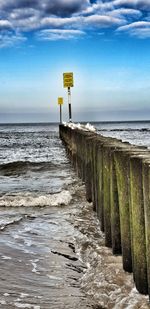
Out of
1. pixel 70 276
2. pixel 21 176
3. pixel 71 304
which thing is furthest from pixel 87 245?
pixel 21 176

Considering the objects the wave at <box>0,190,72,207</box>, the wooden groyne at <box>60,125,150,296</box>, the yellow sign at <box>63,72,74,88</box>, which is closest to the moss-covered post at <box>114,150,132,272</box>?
the wooden groyne at <box>60,125,150,296</box>

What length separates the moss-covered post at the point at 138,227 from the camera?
3686 mm

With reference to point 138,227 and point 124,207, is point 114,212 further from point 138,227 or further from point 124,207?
point 138,227

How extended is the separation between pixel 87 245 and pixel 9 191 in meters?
5.84

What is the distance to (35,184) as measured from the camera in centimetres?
1260

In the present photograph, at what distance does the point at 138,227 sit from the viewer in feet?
12.4

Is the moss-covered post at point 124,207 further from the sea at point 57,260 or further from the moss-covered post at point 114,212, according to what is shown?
the moss-covered post at point 114,212

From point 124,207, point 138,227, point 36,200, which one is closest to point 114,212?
point 124,207

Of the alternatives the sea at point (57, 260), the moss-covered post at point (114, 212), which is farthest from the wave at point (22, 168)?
the moss-covered post at point (114, 212)

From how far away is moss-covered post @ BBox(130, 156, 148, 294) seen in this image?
12.1 feet

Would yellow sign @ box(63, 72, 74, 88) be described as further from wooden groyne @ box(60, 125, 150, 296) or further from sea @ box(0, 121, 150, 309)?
wooden groyne @ box(60, 125, 150, 296)

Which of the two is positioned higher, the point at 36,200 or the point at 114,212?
the point at 114,212

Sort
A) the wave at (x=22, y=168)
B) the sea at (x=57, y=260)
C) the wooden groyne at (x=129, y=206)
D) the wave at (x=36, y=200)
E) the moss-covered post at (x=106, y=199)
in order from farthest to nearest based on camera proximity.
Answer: the wave at (x=22, y=168) < the wave at (x=36, y=200) < the moss-covered post at (x=106, y=199) < the sea at (x=57, y=260) < the wooden groyne at (x=129, y=206)

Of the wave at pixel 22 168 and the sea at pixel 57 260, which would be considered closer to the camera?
the sea at pixel 57 260
